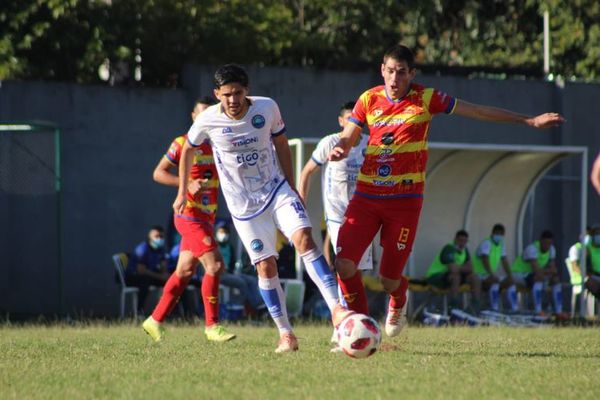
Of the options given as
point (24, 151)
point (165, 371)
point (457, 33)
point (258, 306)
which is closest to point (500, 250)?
point (258, 306)

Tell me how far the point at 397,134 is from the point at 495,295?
34.2 ft

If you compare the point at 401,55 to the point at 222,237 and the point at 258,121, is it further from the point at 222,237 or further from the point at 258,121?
the point at 222,237

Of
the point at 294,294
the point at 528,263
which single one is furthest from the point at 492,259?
the point at 294,294

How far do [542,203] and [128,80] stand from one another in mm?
8335

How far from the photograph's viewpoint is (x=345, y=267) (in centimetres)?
908

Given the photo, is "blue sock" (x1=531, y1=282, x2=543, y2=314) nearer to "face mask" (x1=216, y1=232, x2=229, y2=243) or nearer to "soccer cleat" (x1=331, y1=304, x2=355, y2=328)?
"face mask" (x1=216, y1=232, x2=229, y2=243)

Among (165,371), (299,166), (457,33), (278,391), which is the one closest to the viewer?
(278,391)

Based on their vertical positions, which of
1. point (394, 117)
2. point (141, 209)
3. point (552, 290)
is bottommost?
point (552, 290)

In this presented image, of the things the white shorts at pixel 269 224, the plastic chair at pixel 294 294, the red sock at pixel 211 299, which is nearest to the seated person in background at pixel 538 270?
the plastic chair at pixel 294 294

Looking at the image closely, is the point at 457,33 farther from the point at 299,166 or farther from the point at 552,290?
the point at 299,166

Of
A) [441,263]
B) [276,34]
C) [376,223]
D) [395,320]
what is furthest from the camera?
[276,34]

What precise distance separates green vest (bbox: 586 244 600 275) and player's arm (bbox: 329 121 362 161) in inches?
435

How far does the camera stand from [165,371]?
7.84m

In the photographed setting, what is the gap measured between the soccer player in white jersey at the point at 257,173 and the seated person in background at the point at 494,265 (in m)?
10.1
